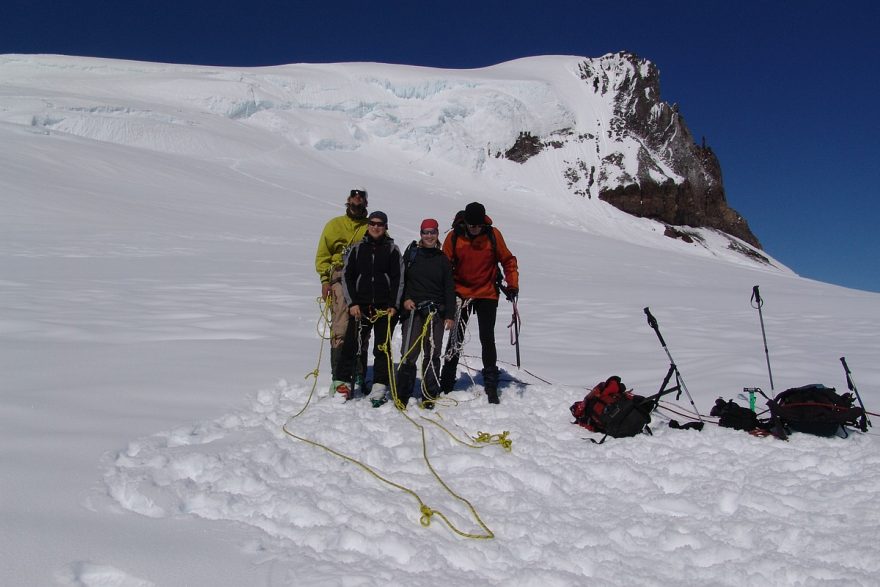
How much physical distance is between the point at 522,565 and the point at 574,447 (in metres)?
1.50

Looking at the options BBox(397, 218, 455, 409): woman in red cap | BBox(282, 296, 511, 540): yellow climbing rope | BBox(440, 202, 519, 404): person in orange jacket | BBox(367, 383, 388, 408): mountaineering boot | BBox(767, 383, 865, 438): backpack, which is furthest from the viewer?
BBox(440, 202, 519, 404): person in orange jacket

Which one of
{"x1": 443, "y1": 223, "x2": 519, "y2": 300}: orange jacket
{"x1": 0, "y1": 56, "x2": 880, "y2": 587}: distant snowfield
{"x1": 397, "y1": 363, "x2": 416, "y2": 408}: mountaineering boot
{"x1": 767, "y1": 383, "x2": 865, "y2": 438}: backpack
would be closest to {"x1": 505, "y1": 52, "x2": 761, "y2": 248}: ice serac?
{"x1": 0, "y1": 56, "x2": 880, "y2": 587}: distant snowfield

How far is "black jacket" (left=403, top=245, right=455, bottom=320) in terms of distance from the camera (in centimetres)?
470

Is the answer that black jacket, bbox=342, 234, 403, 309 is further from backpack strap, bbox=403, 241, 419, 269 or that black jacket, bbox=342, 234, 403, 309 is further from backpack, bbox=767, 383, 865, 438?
backpack, bbox=767, 383, 865, 438

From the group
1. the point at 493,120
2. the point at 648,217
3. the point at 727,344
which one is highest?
the point at 493,120

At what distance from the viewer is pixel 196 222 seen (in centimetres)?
1778

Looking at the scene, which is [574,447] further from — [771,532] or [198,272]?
[198,272]

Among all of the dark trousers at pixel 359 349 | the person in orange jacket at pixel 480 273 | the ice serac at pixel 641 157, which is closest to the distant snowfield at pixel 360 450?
the dark trousers at pixel 359 349

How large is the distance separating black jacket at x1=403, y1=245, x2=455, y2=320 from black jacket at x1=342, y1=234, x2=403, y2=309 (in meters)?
0.12

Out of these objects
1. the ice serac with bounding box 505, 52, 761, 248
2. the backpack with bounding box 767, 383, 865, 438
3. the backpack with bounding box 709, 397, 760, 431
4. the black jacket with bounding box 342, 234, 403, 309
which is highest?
the ice serac with bounding box 505, 52, 761, 248

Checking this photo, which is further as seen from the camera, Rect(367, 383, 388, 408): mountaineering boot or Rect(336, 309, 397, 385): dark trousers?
Rect(336, 309, 397, 385): dark trousers

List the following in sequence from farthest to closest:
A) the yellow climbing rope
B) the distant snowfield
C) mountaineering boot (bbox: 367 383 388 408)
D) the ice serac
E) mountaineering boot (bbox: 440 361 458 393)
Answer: the ice serac, mountaineering boot (bbox: 440 361 458 393), mountaineering boot (bbox: 367 383 388 408), the yellow climbing rope, the distant snowfield

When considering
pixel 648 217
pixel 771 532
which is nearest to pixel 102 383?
pixel 771 532

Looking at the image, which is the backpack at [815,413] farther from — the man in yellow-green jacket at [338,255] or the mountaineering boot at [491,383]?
the man in yellow-green jacket at [338,255]
